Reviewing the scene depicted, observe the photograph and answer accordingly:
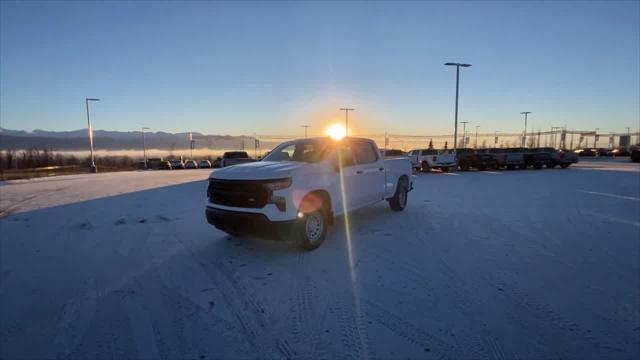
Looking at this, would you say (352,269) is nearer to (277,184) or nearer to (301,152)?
(277,184)

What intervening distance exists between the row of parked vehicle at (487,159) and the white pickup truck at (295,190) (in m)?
19.4

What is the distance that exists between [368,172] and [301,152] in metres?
1.65

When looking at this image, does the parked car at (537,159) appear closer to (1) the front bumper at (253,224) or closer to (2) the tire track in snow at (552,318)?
(2) the tire track in snow at (552,318)

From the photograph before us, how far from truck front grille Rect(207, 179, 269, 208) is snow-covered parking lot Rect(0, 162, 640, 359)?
856mm

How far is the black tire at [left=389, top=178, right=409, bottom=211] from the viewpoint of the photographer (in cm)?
868

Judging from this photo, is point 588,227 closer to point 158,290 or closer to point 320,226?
point 320,226

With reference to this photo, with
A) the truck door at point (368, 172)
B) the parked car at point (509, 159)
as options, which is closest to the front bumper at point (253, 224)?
the truck door at point (368, 172)

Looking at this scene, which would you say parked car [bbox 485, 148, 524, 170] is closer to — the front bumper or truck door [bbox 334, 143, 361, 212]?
truck door [bbox 334, 143, 361, 212]

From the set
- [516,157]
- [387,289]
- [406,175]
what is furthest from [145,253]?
[516,157]

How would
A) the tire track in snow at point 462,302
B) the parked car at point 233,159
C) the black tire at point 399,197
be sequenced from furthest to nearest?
1. the parked car at point 233,159
2. the black tire at point 399,197
3. the tire track in snow at point 462,302

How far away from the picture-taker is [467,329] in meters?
3.14

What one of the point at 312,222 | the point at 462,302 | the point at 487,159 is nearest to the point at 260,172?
the point at 312,222

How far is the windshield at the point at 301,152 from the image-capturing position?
6.18 m

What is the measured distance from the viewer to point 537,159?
98.4 feet
